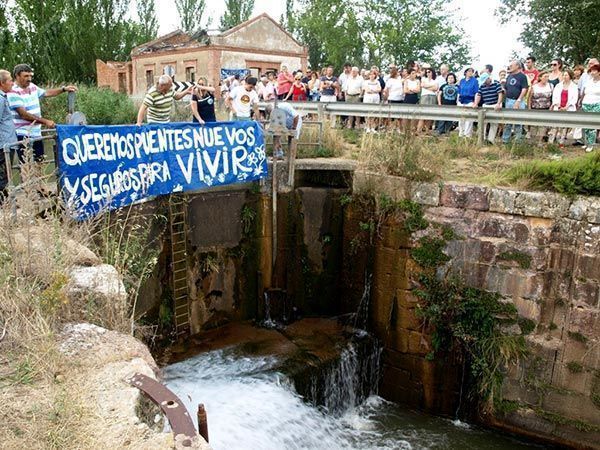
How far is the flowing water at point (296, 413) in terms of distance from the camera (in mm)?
6898

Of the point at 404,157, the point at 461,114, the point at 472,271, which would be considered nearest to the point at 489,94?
the point at 461,114

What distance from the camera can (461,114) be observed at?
33.3 ft

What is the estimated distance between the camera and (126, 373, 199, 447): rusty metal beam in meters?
3.06

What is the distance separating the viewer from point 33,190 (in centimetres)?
500

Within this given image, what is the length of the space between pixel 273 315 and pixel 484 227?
12.5 ft

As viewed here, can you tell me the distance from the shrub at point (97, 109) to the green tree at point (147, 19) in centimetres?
2453

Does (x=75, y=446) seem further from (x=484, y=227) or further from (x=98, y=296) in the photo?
(x=484, y=227)

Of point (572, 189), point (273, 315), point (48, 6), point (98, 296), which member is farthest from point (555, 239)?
point (48, 6)

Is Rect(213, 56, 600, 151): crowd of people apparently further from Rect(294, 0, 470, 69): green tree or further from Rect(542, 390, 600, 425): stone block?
Rect(294, 0, 470, 69): green tree

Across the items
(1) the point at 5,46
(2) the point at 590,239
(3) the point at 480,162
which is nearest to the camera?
(2) the point at 590,239

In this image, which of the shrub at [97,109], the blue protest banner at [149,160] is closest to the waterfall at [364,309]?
the blue protest banner at [149,160]

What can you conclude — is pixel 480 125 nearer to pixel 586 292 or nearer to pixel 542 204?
pixel 542 204

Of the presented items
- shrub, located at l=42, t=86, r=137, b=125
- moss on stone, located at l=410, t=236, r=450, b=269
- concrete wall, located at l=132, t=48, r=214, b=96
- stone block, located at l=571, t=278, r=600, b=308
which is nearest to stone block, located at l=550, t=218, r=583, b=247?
stone block, located at l=571, t=278, r=600, b=308

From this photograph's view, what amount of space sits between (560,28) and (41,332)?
66.0ft
